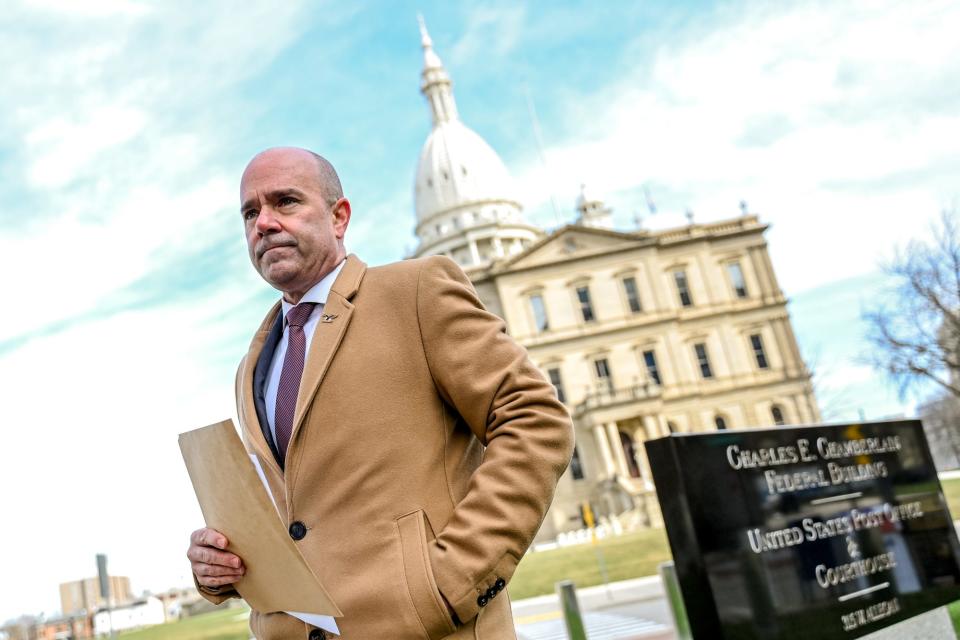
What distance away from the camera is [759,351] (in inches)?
1893

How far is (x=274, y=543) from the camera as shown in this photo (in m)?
1.91

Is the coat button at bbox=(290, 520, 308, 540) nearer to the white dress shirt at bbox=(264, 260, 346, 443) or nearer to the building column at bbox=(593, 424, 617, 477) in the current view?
the white dress shirt at bbox=(264, 260, 346, 443)

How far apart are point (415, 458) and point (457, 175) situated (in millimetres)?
70569

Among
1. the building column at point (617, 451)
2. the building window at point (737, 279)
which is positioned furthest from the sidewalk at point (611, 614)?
the building window at point (737, 279)

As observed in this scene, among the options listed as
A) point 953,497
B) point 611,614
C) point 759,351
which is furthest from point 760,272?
point 611,614

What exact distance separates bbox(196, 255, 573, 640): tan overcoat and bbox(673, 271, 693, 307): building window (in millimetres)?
47141

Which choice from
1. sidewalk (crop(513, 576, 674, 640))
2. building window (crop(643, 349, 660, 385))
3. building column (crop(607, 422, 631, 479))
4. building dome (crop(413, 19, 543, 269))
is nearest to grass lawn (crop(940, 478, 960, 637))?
sidewalk (crop(513, 576, 674, 640))

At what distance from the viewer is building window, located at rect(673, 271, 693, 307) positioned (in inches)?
1892

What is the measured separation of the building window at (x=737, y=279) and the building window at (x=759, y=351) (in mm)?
2527

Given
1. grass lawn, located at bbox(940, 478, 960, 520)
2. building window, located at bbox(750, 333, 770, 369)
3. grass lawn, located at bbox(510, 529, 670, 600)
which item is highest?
building window, located at bbox(750, 333, 770, 369)

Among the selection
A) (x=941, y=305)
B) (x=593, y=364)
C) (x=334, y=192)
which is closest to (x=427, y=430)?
(x=334, y=192)

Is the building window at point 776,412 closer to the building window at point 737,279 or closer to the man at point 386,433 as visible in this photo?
the building window at point 737,279

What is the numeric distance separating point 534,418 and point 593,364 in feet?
145

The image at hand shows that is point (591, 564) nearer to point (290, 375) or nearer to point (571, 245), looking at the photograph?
point (290, 375)
